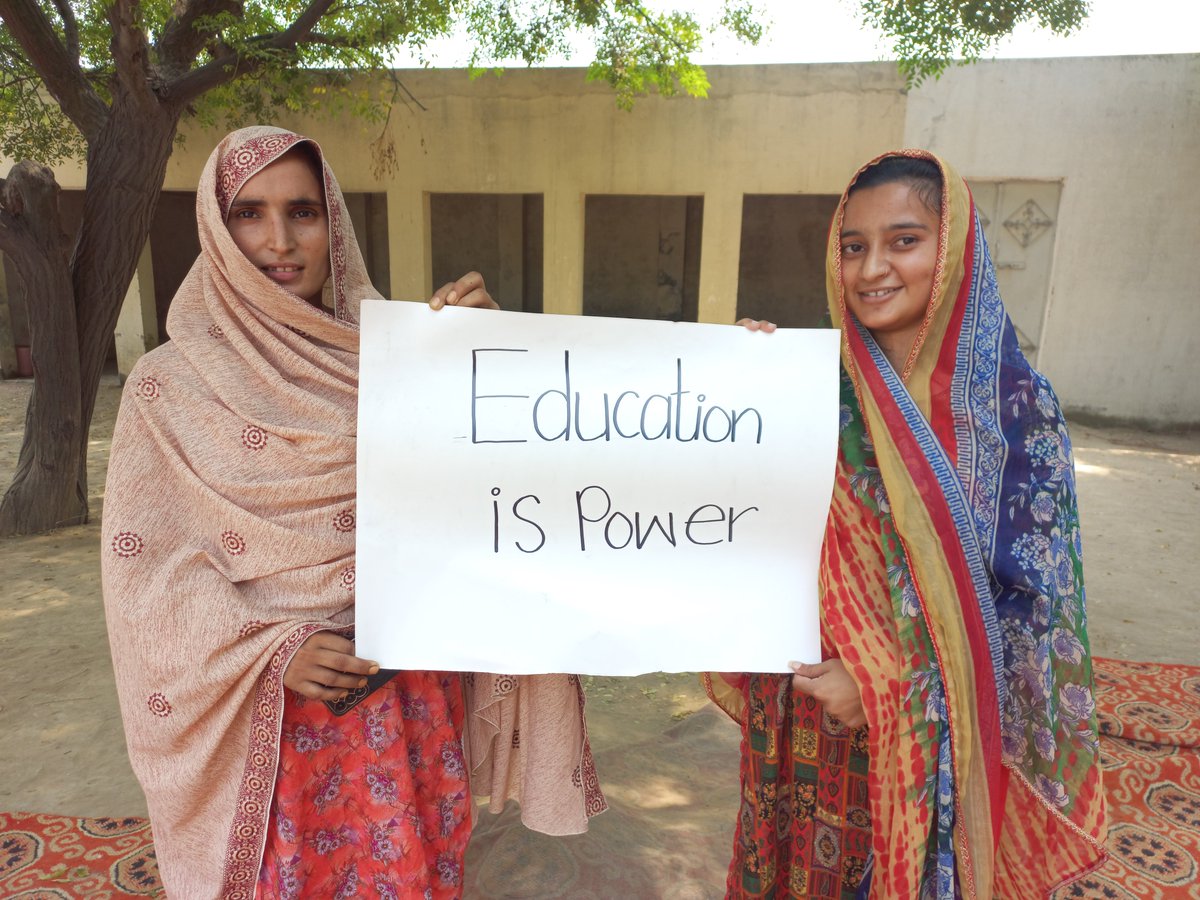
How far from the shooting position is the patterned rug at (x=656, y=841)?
2.04 meters

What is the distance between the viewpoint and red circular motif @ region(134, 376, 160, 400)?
1.30 meters

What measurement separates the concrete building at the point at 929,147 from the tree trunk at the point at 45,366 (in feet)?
13.8

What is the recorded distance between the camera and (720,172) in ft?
26.1

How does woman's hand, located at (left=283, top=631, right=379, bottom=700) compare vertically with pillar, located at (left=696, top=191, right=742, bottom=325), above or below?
below

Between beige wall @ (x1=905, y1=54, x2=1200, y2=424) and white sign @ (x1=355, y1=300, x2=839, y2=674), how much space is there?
776 cm

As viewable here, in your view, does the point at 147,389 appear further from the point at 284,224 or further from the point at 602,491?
the point at 602,491

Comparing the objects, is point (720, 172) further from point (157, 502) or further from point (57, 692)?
point (157, 502)

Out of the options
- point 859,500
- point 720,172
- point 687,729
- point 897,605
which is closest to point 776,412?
point 859,500

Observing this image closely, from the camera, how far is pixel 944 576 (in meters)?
1.24

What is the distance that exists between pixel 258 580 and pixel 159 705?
262mm

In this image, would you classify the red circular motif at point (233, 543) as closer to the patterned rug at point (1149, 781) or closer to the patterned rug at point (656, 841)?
the patterned rug at point (656, 841)

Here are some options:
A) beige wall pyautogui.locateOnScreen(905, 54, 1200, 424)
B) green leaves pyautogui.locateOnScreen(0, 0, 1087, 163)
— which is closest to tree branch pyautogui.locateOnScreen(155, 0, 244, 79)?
green leaves pyautogui.locateOnScreen(0, 0, 1087, 163)

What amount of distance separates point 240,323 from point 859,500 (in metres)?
1.13

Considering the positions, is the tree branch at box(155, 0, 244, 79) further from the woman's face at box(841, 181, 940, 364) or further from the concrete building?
the woman's face at box(841, 181, 940, 364)
